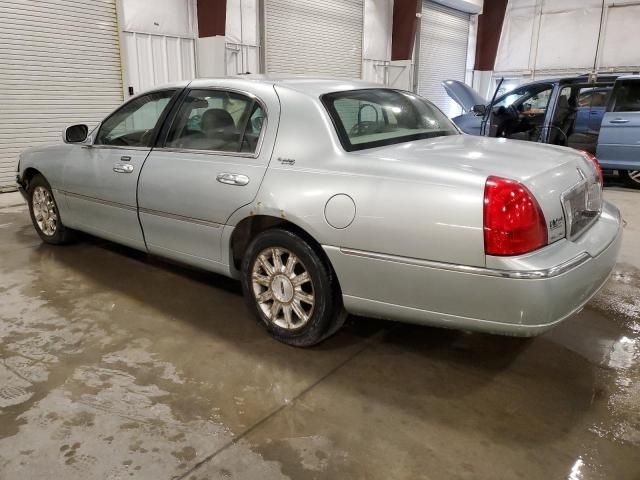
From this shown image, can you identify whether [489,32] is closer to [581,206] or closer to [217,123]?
[217,123]

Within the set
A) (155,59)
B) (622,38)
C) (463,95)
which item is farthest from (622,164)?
(622,38)

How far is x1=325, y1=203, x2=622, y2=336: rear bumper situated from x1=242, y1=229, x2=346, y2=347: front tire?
0.43 feet

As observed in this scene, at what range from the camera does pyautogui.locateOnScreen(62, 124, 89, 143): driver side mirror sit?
417cm

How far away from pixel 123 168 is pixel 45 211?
1.58 meters

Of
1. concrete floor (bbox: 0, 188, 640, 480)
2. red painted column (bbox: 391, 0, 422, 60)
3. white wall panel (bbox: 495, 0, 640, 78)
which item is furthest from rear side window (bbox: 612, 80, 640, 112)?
white wall panel (bbox: 495, 0, 640, 78)

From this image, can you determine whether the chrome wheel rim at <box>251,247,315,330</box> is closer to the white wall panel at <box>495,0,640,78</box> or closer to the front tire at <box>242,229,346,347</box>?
the front tire at <box>242,229,346,347</box>

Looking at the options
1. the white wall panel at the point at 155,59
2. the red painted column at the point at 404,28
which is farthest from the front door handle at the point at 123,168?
the red painted column at the point at 404,28

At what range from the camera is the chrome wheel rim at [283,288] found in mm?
2820

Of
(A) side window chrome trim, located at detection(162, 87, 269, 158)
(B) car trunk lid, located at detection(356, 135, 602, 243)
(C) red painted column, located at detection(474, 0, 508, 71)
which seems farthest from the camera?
(C) red painted column, located at detection(474, 0, 508, 71)

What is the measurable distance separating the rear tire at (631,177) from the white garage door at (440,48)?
27.2 ft

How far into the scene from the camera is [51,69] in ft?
26.5

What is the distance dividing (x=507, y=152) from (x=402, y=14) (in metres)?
12.3

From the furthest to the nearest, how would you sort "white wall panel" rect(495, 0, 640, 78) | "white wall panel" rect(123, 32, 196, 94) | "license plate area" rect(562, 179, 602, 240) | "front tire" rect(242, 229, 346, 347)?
"white wall panel" rect(495, 0, 640, 78), "white wall panel" rect(123, 32, 196, 94), "front tire" rect(242, 229, 346, 347), "license plate area" rect(562, 179, 602, 240)

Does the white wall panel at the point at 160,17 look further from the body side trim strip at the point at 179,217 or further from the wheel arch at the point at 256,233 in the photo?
the wheel arch at the point at 256,233
